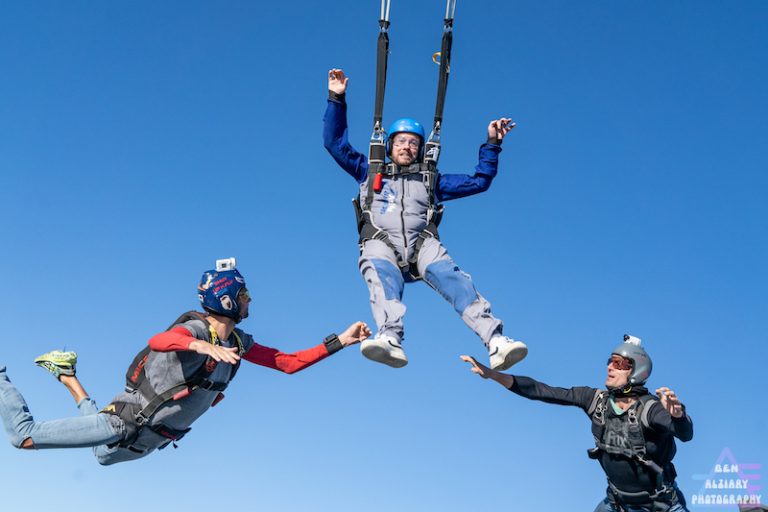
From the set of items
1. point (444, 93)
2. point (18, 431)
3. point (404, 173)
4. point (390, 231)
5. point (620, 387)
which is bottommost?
point (18, 431)

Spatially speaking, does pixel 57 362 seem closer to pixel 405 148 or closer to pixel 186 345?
pixel 186 345

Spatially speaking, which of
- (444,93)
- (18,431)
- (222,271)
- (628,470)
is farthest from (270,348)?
(628,470)

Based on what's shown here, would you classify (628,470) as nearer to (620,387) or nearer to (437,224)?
(620,387)

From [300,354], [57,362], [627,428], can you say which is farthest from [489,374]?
[57,362]

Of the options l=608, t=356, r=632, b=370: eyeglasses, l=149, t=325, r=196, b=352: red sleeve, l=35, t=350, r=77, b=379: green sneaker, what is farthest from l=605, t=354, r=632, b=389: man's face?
l=35, t=350, r=77, b=379: green sneaker

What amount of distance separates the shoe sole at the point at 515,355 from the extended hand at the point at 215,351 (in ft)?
8.05

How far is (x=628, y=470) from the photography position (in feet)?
32.5

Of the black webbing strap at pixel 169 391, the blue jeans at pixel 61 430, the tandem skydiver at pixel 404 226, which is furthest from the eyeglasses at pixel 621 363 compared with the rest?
the blue jeans at pixel 61 430

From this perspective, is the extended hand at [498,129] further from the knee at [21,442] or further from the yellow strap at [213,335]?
the knee at [21,442]

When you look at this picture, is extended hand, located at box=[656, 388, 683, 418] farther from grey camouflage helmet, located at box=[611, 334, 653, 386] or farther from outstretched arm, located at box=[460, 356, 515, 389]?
outstretched arm, located at box=[460, 356, 515, 389]

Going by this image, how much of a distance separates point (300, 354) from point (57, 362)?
2.58 metres

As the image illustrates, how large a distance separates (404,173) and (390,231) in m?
0.74

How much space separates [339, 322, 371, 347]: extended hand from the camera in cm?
1029

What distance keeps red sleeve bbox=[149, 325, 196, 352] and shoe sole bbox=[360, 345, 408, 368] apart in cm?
166
